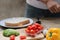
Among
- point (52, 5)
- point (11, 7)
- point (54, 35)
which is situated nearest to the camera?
point (54, 35)

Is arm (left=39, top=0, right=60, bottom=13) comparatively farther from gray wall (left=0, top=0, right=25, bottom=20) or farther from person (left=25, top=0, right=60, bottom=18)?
gray wall (left=0, top=0, right=25, bottom=20)

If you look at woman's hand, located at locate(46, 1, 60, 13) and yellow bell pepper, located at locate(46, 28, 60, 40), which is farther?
woman's hand, located at locate(46, 1, 60, 13)

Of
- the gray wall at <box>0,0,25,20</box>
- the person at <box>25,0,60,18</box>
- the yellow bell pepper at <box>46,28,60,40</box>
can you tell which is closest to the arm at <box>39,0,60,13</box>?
the person at <box>25,0,60,18</box>

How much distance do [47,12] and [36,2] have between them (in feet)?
0.39

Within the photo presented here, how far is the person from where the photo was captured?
3.97 ft

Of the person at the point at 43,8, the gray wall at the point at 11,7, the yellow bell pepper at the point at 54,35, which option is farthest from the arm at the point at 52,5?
the gray wall at the point at 11,7

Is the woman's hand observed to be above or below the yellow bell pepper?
above

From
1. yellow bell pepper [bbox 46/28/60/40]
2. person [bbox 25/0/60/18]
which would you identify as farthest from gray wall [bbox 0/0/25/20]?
yellow bell pepper [bbox 46/28/60/40]

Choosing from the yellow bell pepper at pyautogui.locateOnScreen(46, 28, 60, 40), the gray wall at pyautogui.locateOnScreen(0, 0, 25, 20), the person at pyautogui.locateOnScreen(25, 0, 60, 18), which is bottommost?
the yellow bell pepper at pyautogui.locateOnScreen(46, 28, 60, 40)

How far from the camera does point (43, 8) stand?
50.9 inches

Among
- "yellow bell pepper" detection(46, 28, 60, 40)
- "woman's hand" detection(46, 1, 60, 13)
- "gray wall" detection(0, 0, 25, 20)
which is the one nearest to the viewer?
"yellow bell pepper" detection(46, 28, 60, 40)

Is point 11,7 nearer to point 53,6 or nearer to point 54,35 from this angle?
point 53,6

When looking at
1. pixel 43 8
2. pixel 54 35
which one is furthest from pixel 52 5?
pixel 54 35

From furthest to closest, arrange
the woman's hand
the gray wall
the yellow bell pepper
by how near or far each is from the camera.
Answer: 1. the gray wall
2. the woman's hand
3. the yellow bell pepper
